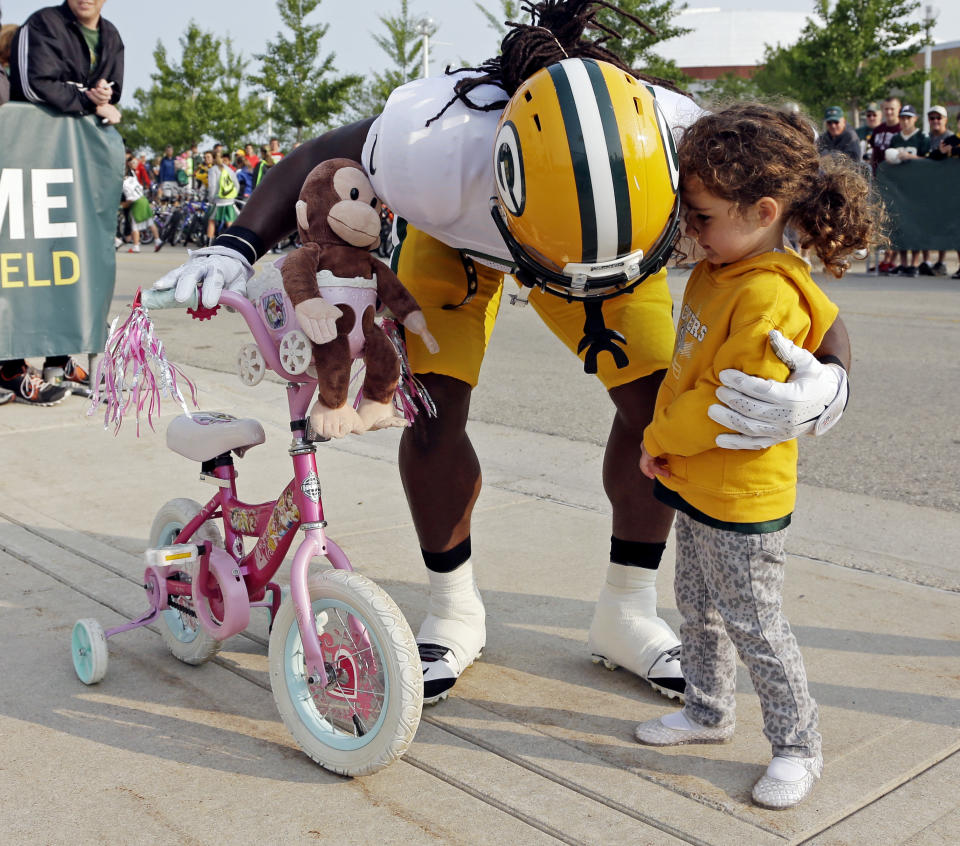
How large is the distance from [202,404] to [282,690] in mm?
3941

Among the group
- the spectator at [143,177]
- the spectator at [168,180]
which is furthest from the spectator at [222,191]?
the spectator at [143,177]

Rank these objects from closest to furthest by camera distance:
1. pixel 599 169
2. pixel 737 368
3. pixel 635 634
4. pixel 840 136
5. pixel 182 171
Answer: pixel 599 169
pixel 737 368
pixel 635 634
pixel 840 136
pixel 182 171

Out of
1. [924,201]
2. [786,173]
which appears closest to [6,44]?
[786,173]

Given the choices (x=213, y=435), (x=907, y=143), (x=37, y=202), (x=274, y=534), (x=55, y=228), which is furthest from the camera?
(x=907, y=143)

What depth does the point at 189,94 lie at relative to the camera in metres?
43.2

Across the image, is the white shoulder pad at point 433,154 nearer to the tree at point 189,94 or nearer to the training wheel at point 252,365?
the training wheel at point 252,365

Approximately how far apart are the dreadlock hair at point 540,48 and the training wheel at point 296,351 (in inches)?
22.0

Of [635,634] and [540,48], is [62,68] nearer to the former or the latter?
→ [540,48]

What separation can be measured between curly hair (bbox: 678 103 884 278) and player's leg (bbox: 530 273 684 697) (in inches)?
23.5

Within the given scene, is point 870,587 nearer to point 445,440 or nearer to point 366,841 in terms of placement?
point 445,440

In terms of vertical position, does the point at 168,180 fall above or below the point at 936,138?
below

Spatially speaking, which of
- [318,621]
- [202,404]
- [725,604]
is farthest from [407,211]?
[202,404]

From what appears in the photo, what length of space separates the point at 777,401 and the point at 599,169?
569 millimetres

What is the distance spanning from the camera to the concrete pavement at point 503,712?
226 centimetres
